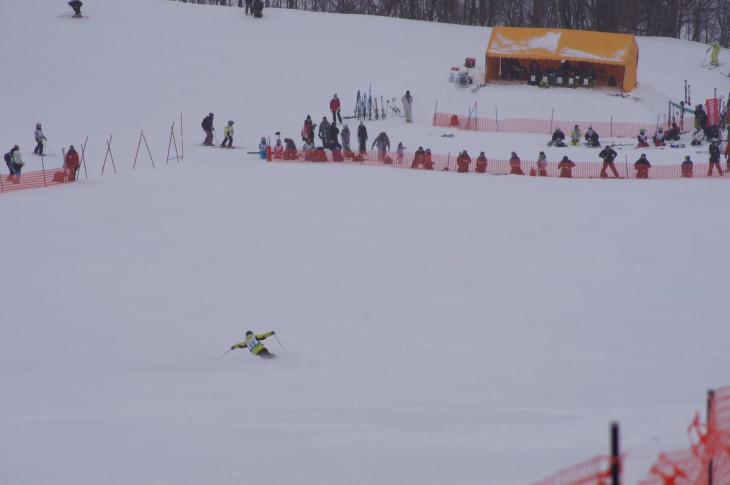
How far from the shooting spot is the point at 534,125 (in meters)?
31.1

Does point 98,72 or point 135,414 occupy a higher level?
point 98,72

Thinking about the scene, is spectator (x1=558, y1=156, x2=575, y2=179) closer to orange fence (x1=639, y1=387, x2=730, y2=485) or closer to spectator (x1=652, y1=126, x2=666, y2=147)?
spectator (x1=652, y1=126, x2=666, y2=147)

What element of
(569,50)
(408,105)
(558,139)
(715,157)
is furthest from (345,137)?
(569,50)

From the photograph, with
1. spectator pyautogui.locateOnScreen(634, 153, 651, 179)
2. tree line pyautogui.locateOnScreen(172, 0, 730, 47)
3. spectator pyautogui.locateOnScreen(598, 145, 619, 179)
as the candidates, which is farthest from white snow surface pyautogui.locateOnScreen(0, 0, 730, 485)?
tree line pyautogui.locateOnScreen(172, 0, 730, 47)

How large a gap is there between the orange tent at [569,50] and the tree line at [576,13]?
16.4 meters

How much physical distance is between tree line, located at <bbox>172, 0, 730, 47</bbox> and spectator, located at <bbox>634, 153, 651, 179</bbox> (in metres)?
27.3

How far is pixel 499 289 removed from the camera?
1598cm

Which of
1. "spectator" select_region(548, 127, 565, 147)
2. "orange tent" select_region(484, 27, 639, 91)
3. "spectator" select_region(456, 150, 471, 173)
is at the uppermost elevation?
"orange tent" select_region(484, 27, 639, 91)

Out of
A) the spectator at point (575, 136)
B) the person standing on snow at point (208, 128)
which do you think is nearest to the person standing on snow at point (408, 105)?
the spectator at point (575, 136)

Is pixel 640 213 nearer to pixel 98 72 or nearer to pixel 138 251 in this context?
pixel 138 251

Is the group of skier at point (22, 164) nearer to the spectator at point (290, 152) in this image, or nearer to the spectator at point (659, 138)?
the spectator at point (290, 152)

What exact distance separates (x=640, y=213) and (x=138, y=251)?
10.5m

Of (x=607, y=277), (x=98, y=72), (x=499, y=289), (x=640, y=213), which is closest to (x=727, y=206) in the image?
(x=640, y=213)

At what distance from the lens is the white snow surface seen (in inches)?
375
